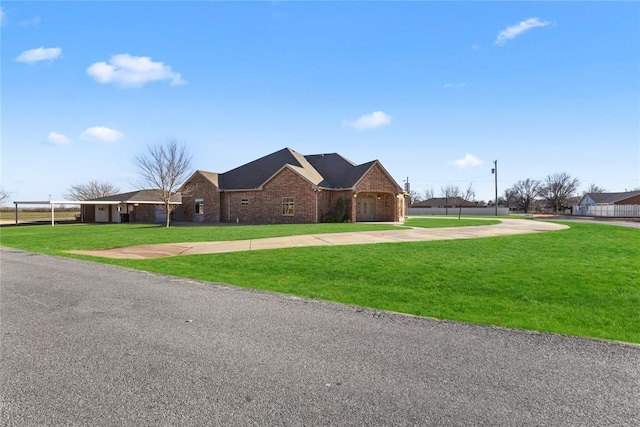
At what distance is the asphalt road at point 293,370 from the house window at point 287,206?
2598 centimetres

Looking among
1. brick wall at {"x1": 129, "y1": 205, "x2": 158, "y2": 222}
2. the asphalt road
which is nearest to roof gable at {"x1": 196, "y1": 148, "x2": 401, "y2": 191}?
brick wall at {"x1": 129, "y1": 205, "x2": 158, "y2": 222}

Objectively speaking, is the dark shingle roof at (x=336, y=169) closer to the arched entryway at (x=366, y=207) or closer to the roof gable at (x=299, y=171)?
the roof gable at (x=299, y=171)

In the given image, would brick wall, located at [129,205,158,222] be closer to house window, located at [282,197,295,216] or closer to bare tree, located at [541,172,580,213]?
house window, located at [282,197,295,216]

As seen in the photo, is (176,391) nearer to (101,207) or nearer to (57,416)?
(57,416)

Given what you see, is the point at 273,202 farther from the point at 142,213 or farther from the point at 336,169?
the point at 142,213

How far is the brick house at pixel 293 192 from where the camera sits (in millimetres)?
31906

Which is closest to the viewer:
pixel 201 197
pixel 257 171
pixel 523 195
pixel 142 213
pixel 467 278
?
pixel 467 278

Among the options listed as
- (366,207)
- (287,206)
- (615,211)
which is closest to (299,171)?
(287,206)

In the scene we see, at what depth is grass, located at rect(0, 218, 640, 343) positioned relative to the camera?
602 centimetres

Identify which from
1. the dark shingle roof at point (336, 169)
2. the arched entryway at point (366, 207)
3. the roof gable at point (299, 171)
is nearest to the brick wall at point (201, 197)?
the roof gable at point (299, 171)

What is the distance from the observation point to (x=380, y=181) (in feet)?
111

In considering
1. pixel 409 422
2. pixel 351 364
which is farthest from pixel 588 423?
pixel 351 364

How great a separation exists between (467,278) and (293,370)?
5.68m

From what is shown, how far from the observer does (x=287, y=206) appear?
32.6 metres
